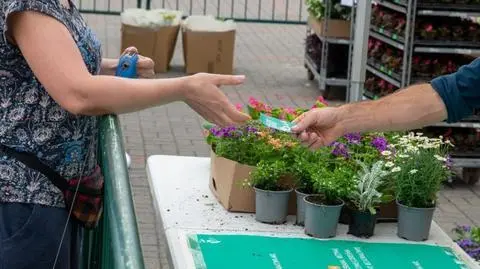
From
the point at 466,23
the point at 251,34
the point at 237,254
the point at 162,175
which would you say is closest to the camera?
the point at 237,254

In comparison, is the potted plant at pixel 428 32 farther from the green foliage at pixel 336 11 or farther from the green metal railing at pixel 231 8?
the green metal railing at pixel 231 8

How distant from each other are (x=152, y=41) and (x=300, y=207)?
7524 mm

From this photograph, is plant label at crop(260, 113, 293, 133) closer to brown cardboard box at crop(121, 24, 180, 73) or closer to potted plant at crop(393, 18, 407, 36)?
potted plant at crop(393, 18, 407, 36)

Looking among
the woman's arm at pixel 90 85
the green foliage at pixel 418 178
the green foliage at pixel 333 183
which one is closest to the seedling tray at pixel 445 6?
the green foliage at pixel 418 178

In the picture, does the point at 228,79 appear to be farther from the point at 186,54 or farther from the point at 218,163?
the point at 186,54

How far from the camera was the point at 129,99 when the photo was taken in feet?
7.64

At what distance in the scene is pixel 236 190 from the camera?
3781mm

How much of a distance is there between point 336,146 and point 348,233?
38 centimetres

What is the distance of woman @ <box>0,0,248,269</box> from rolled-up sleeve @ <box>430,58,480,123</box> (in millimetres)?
763

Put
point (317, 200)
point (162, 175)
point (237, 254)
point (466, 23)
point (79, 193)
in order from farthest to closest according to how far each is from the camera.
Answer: point (466, 23)
point (162, 175)
point (317, 200)
point (237, 254)
point (79, 193)

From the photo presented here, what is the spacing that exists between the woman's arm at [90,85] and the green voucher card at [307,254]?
98 centimetres

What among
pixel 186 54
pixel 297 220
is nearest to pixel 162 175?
pixel 297 220

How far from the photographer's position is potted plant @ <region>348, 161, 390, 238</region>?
361cm

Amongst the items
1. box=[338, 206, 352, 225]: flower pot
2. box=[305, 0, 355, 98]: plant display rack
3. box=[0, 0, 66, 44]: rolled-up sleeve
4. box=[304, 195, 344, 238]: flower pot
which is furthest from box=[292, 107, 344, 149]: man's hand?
box=[305, 0, 355, 98]: plant display rack
